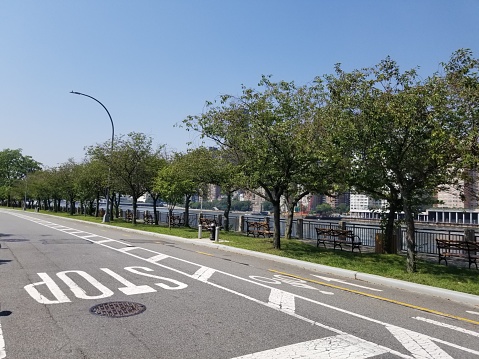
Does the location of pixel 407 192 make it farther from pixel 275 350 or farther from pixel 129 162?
pixel 129 162

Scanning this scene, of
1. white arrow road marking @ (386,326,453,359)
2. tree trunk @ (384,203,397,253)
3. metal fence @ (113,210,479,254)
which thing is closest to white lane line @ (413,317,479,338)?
white arrow road marking @ (386,326,453,359)

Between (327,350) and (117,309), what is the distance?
3622mm

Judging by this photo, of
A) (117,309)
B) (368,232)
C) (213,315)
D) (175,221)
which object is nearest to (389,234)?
(368,232)

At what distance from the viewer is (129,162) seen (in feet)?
108

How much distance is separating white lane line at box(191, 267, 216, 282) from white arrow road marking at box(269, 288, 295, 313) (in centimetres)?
193

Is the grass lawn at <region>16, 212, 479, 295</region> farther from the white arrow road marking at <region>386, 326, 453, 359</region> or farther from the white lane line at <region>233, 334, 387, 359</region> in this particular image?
the white lane line at <region>233, 334, 387, 359</region>

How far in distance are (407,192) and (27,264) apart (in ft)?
38.8

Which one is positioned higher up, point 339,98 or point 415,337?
point 339,98

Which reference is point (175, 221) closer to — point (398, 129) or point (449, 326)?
point (398, 129)

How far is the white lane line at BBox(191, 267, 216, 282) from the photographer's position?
987 centimetres

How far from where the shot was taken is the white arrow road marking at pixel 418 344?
5.13 meters

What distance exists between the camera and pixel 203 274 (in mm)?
10453

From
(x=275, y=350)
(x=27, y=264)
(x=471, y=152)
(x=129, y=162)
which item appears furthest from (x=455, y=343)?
(x=129, y=162)

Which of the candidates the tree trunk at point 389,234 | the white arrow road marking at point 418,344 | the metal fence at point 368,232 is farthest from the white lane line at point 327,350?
the metal fence at point 368,232
